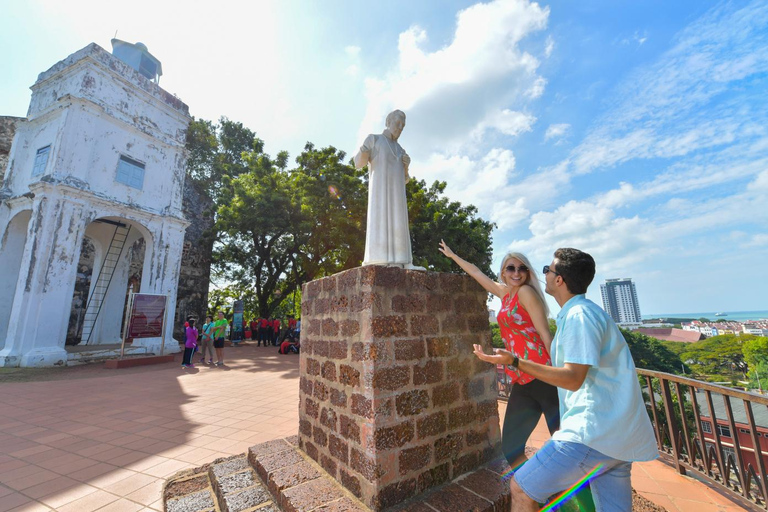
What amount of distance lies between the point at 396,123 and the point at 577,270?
7.17 ft

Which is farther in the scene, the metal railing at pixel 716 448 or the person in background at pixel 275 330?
the person in background at pixel 275 330

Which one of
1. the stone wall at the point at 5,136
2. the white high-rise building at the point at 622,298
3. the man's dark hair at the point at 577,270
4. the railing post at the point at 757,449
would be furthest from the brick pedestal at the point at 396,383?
the white high-rise building at the point at 622,298

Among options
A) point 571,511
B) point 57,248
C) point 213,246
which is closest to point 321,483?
point 571,511

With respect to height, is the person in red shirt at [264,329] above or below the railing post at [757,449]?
above

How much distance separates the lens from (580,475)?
1453 mm

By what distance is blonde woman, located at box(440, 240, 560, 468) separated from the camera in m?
2.13

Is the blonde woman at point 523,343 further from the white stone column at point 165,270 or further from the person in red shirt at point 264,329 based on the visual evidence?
the person in red shirt at point 264,329

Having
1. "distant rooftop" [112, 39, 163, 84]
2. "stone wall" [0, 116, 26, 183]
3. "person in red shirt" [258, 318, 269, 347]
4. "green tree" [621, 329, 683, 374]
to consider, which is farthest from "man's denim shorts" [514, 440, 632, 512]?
"green tree" [621, 329, 683, 374]

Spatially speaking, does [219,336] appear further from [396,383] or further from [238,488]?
[396,383]

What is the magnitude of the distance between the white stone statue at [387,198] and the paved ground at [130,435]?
259 cm

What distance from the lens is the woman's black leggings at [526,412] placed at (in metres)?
2.22

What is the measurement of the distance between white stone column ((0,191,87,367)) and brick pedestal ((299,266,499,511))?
Result: 10371 mm

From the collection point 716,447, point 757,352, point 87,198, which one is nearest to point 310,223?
point 87,198

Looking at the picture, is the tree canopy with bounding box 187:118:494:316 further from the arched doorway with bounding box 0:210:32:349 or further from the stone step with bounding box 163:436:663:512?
the stone step with bounding box 163:436:663:512
